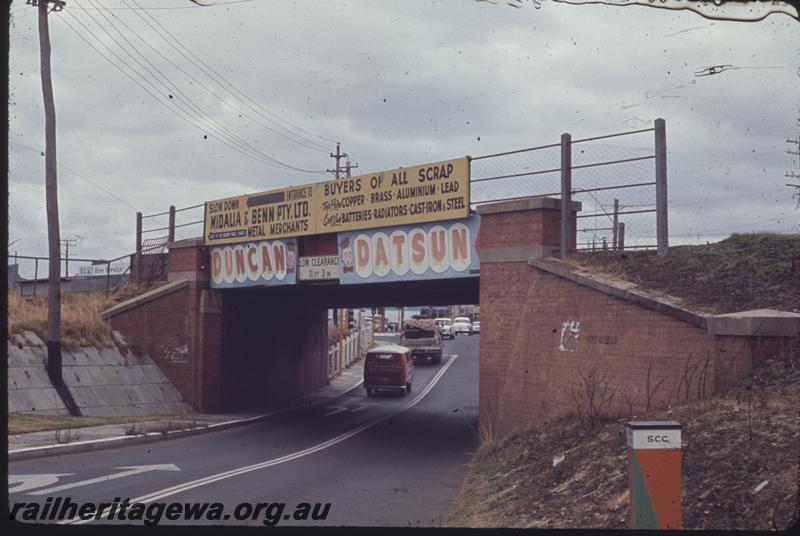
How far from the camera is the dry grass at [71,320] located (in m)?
24.5

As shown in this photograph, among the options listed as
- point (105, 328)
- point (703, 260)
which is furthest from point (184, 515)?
point (105, 328)

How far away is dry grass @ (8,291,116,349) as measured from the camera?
2455 cm

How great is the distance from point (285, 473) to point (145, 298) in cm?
1475

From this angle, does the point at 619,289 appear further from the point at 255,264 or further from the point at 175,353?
the point at 175,353

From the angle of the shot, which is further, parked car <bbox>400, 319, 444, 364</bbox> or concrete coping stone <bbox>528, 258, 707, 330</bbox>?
parked car <bbox>400, 319, 444, 364</bbox>

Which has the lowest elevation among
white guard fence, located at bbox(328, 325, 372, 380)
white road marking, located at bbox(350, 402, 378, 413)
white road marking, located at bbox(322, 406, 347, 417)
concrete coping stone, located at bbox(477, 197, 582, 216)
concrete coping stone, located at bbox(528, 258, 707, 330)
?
white road marking, located at bbox(350, 402, 378, 413)

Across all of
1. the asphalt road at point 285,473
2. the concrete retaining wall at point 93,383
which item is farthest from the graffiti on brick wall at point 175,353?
the asphalt road at point 285,473

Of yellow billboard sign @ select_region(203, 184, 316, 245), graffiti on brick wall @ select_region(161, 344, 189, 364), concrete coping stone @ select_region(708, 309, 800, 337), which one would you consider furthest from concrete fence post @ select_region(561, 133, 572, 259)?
graffiti on brick wall @ select_region(161, 344, 189, 364)

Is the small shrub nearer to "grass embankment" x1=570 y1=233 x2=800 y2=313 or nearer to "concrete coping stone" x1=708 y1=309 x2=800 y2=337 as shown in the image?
"grass embankment" x1=570 y1=233 x2=800 y2=313

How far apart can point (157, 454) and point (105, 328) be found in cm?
1117

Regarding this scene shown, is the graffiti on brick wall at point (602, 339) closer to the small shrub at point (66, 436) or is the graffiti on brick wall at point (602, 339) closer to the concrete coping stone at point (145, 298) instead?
the small shrub at point (66, 436)

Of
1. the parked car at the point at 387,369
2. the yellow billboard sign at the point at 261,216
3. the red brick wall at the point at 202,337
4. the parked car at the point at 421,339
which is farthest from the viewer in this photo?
the parked car at the point at 421,339

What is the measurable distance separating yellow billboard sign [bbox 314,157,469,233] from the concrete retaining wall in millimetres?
8532

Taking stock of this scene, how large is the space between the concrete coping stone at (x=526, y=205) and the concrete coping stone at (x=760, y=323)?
6.40 meters
